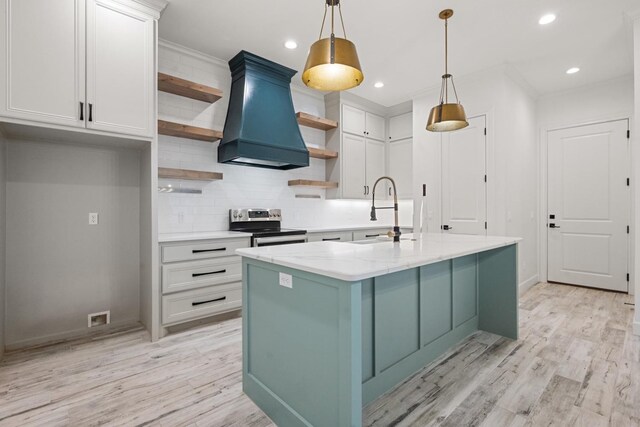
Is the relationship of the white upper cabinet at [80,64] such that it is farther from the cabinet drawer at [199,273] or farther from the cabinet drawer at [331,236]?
the cabinet drawer at [331,236]

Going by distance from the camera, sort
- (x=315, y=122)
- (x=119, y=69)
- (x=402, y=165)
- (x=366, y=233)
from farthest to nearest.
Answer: (x=402, y=165)
(x=366, y=233)
(x=315, y=122)
(x=119, y=69)

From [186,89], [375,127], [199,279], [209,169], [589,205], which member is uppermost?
[375,127]

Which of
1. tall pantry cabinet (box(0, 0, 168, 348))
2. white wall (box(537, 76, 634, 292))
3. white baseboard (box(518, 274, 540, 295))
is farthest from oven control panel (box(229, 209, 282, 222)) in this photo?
white wall (box(537, 76, 634, 292))

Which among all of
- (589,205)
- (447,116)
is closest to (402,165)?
(589,205)

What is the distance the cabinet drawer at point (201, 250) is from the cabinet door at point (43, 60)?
1226 millimetres

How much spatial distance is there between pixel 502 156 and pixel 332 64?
3098 millimetres

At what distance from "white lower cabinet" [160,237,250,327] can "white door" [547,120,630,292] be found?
4.58 metres

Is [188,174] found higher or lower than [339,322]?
higher

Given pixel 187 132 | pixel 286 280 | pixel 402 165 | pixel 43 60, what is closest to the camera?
pixel 286 280

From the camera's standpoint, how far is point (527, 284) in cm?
452

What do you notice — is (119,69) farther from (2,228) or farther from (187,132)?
(2,228)

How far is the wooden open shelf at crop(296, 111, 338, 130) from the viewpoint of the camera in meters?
4.41

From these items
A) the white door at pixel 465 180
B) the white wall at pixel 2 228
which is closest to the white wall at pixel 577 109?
the white door at pixel 465 180

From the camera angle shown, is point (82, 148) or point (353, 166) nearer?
point (82, 148)
